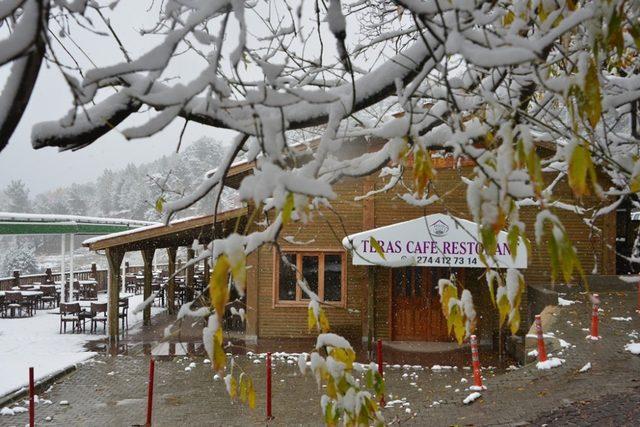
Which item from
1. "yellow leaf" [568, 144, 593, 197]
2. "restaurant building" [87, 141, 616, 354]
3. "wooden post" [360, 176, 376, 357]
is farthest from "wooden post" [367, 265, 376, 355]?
"yellow leaf" [568, 144, 593, 197]

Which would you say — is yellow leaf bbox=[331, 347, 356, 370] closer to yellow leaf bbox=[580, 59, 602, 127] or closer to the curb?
yellow leaf bbox=[580, 59, 602, 127]

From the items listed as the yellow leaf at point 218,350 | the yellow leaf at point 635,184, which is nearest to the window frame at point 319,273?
the yellow leaf at point 218,350

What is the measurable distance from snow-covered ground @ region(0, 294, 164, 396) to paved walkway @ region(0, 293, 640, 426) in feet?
2.28

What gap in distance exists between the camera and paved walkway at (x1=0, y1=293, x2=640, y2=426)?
716 cm

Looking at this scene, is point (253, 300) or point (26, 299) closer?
point (253, 300)

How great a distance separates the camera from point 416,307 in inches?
618

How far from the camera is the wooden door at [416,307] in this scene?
1552 cm

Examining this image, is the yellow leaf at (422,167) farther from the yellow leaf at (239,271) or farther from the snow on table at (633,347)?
the snow on table at (633,347)

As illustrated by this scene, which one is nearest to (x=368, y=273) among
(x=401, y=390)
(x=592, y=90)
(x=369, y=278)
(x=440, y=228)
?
(x=369, y=278)

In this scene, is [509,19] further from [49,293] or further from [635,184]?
[49,293]

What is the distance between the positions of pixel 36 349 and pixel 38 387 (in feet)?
13.9

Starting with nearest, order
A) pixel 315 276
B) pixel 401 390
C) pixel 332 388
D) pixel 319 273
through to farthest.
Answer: pixel 332 388 < pixel 401 390 < pixel 319 273 < pixel 315 276

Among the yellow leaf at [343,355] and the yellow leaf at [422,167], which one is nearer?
the yellow leaf at [422,167]

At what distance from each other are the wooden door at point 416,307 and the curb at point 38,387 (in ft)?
27.6
